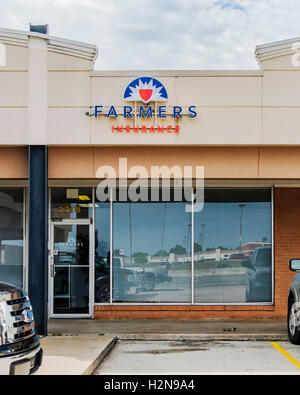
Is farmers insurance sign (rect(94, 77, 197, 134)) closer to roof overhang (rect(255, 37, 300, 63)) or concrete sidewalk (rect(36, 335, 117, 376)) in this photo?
roof overhang (rect(255, 37, 300, 63))

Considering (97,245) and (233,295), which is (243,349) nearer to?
(233,295)

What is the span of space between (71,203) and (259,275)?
16.1 feet

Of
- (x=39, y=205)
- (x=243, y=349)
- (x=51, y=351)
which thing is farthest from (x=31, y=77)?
(x=243, y=349)

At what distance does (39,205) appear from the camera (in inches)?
480

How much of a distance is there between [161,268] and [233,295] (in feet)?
6.12

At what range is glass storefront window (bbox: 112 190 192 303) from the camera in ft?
48.9

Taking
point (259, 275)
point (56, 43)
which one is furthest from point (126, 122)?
point (259, 275)

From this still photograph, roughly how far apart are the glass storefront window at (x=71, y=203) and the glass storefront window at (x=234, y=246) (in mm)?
2693

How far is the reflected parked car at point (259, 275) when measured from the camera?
48.7 ft

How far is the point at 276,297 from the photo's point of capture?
14.7m

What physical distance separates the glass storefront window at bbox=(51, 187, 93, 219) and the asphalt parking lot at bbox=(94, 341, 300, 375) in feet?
13.4

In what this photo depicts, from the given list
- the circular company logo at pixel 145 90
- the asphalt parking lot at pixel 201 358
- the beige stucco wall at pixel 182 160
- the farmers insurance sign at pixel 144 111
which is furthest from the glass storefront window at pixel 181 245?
the circular company logo at pixel 145 90

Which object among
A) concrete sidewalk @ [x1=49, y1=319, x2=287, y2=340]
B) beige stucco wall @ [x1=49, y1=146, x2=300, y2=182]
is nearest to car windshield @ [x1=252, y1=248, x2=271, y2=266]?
concrete sidewalk @ [x1=49, y1=319, x2=287, y2=340]

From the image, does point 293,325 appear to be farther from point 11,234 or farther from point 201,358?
point 11,234
